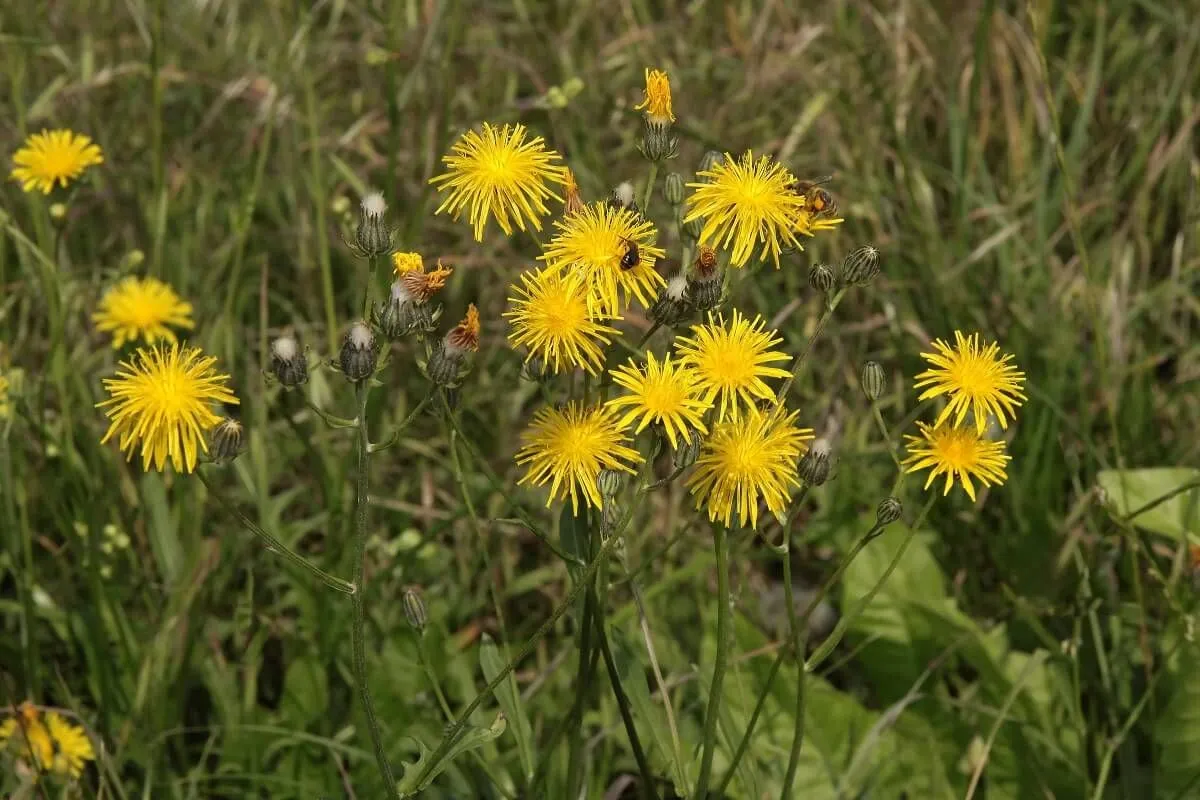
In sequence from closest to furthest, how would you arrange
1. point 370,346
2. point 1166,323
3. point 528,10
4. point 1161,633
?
point 370,346
point 1161,633
point 1166,323
point 528,10

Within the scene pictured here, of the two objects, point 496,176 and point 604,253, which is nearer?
point 604,253

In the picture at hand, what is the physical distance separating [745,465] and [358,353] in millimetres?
467

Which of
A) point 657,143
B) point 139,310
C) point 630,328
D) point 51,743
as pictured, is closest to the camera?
point 657,143

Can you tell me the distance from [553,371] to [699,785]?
550mm

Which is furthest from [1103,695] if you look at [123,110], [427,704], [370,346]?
[123,110]

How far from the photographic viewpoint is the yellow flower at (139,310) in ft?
8.16

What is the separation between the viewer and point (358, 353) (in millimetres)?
1378

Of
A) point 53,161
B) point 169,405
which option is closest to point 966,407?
point 169,405

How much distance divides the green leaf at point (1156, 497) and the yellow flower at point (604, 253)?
45.6 inches

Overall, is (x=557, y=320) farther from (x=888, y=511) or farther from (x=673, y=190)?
(x=888, y=511)

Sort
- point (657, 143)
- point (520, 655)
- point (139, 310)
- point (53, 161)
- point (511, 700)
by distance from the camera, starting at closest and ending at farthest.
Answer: point (520, 655), point (657, 143), point (511, 700), point (53, 161), point (139, 310)

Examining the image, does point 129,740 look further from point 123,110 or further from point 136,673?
point 123,110

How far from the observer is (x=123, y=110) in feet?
11.5

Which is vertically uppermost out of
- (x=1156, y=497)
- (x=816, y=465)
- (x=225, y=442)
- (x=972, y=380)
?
(x=1156, y=497)
